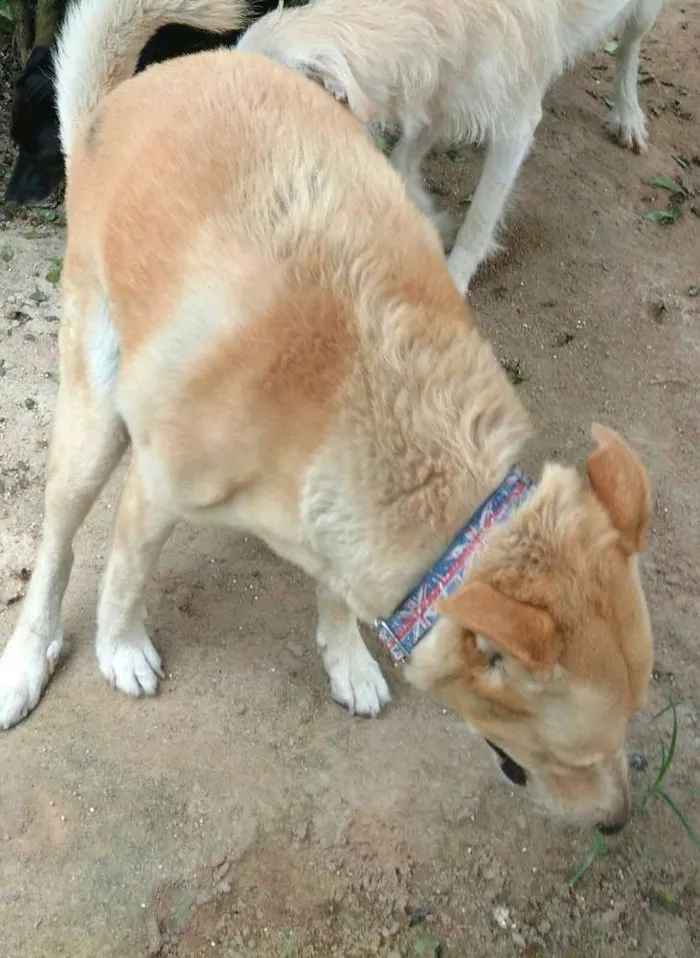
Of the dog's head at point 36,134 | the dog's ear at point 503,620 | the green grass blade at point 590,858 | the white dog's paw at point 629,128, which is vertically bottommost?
the green grass blade at point 590,858

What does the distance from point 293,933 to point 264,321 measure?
185 cm

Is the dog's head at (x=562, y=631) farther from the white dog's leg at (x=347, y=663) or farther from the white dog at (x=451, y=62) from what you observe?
the white dog at (x=451, y=62)

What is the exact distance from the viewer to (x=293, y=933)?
284 cm

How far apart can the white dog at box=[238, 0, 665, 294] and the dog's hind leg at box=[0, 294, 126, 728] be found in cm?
144

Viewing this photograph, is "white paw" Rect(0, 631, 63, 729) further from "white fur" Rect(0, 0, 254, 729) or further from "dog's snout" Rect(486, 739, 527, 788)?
"dog's snout" Rect(486, 739, 527, 788)

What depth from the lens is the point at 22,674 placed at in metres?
3.23

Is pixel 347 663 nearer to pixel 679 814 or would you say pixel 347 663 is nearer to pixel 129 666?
pixel 129 666

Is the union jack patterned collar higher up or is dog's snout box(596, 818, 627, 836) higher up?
the union jack patterned collar

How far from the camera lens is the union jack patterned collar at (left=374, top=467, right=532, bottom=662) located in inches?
85.4

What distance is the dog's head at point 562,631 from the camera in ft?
6.79

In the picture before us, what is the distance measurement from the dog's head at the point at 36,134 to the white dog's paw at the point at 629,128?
3481mm

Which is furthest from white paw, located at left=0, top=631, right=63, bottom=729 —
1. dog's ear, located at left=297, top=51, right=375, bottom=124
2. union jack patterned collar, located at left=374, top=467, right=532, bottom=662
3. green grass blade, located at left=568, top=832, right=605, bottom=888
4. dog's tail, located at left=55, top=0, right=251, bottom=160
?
dog's ear, located at left=297, top=51, right=375, bottom=124

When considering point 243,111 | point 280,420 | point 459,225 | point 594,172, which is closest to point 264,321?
point 280,420

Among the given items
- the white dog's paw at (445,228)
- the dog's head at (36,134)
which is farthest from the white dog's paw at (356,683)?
the dog's head at (36,134)
